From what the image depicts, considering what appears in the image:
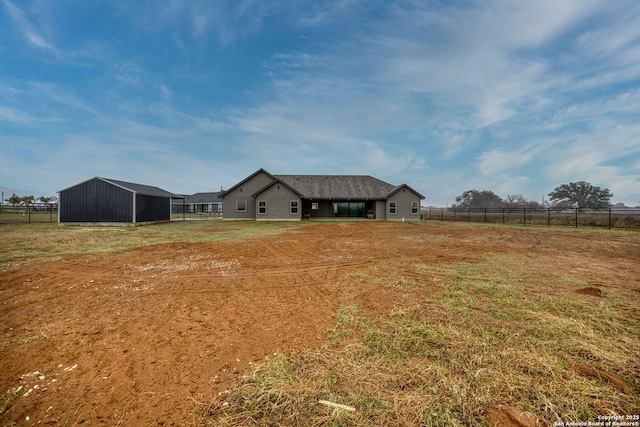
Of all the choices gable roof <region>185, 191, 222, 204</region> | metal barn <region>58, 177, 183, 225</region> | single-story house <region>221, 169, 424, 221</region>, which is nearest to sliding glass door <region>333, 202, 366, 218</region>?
single-story house <region>221, 169, 424, 221</region>

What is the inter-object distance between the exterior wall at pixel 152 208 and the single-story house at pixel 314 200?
599 centimetres

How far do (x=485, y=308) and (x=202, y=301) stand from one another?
497 cm

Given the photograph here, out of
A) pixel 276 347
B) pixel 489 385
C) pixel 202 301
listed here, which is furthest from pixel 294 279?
pixel 489 385

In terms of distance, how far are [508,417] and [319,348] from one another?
1.82m

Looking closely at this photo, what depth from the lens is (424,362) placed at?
2.69m

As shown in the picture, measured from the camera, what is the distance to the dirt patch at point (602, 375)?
2.31 meters

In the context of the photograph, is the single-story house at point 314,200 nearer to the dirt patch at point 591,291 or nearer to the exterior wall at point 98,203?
the exterior wall at point 98,203

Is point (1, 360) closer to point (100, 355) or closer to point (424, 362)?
point (100, 355)

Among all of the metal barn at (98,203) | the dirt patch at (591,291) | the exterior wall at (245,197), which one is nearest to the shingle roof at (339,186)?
the exterior wall at (245,197)

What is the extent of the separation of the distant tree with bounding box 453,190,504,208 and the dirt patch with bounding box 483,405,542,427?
71955 millimetres

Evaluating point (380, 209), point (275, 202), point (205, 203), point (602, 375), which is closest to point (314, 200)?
point (275, 202)

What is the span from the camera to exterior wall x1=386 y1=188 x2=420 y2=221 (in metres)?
28.5

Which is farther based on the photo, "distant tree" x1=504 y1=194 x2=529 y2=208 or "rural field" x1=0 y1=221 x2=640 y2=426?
"distant tree" x1=504 y1=194 x2=529 y2=208

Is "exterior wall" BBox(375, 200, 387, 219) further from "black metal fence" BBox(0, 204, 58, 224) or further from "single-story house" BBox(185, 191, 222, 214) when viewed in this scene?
"single-story house" BBox(185, 191, 222, 214)
